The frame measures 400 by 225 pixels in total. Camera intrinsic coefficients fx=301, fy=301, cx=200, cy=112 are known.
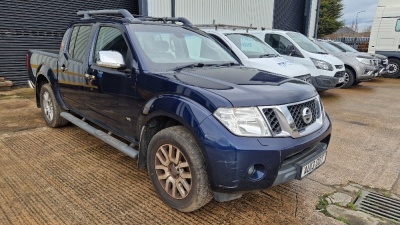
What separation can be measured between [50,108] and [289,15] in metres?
17.5

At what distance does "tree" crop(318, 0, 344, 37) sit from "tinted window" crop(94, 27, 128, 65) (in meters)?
41.0

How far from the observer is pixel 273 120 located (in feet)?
7.92

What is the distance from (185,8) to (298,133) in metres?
10.6

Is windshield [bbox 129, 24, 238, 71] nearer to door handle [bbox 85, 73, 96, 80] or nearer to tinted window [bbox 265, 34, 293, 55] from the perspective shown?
door handle [bbox 85, 73, 96, 80]

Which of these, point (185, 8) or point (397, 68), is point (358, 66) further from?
point (185, 8)

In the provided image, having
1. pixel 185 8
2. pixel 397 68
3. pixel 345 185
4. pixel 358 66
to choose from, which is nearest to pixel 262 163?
pixel 345 185

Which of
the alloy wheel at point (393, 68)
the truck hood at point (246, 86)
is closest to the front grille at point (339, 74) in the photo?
the truck hood at point (246, 86)

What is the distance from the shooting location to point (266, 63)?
6.12 meters

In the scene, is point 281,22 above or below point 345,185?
above

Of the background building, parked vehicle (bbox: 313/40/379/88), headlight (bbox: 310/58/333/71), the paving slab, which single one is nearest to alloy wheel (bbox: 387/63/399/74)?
parked vehicle (bbox: 313/40/379/88)

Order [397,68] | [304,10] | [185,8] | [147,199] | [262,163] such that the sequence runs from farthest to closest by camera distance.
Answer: [304,10]
[397,68]
[185,8]
[147,199]
[262,163]

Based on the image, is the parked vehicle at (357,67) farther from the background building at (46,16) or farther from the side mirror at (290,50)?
the background building at (46,16)

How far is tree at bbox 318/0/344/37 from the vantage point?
39.4m

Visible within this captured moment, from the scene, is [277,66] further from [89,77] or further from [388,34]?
[388,34]
